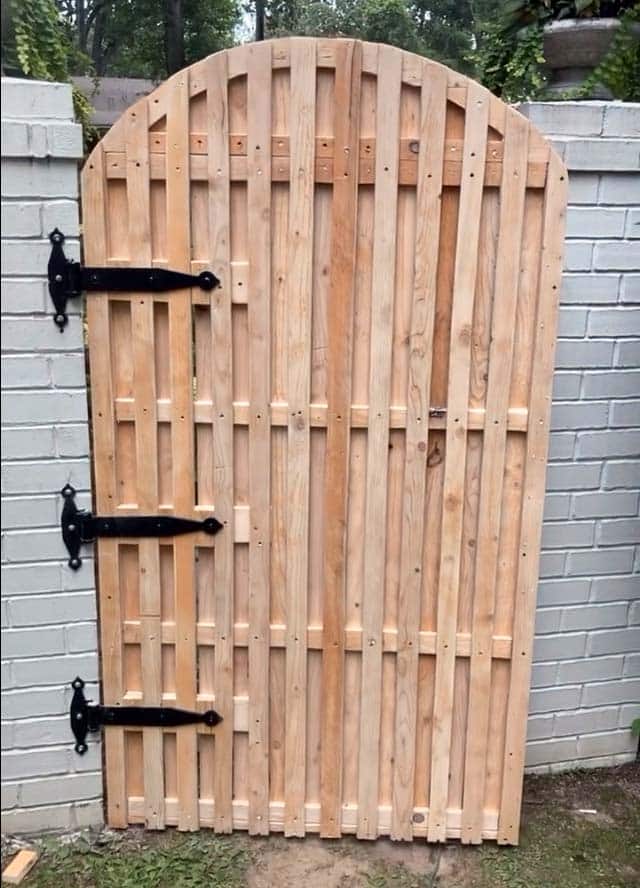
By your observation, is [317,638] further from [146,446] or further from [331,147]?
[331,147]

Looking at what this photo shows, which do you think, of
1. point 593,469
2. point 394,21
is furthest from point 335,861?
point 394,21

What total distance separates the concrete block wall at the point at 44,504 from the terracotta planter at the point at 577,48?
1492 mm

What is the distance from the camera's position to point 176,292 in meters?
2.05

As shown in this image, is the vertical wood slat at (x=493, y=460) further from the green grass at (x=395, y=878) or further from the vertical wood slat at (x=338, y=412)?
the vertical wood slat at (x=338, y=412)

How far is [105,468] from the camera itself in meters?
2.14

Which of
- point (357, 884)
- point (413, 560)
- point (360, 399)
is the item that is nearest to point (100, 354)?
point (360, 399)

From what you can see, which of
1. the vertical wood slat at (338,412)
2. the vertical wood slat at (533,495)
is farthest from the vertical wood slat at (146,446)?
the vertical wood slat at (533,495)

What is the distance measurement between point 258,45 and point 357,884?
7.24 feet

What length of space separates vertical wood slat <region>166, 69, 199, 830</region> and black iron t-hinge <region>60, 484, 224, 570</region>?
0.04 metres

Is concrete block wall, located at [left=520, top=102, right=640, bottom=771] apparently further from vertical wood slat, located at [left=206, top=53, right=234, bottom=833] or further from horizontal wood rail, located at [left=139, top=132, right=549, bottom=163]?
vertical wood slat, located at [left=206, top=53, right=234, bottom=833]

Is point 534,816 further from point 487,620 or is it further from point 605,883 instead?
point 487,620

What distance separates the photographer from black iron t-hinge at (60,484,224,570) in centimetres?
216

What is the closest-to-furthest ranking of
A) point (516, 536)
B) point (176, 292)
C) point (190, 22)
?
point (176, 292)
point (516, 536)
point (190, 22)

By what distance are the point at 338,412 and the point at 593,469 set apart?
0.89 meters
